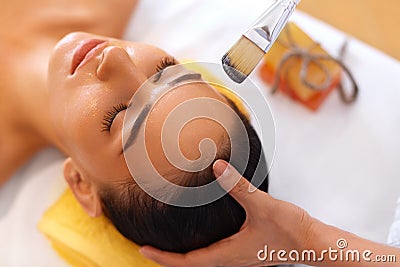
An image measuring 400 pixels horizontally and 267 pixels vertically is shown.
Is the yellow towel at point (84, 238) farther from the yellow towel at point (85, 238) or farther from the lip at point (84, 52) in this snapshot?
the lip at point (84, 52)

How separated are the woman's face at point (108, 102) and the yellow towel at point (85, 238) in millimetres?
117

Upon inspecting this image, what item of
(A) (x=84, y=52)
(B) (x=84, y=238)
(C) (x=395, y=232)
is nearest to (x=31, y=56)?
(A) (x=84, y=52)

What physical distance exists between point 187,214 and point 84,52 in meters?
0.29

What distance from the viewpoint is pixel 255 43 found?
0.70m

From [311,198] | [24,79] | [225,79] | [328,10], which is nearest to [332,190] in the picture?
[311,198]

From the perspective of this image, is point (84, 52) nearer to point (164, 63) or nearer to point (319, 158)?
point (164, 63)

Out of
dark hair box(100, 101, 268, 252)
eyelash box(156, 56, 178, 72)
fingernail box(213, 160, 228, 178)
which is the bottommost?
dark hair box(100, 101, 268, 252)

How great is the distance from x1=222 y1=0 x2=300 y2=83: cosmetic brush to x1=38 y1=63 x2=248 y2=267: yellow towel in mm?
130

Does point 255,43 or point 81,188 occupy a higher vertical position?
point 255,43

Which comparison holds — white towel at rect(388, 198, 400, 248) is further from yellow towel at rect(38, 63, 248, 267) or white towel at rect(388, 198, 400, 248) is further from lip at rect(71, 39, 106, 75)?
lip at rect(71, 39, 106, 75)

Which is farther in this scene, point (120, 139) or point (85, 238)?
point (85, 238)

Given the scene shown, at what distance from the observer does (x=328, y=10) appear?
129 cm

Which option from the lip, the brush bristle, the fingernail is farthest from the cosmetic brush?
the lip

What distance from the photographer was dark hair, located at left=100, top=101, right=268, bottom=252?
75 centimetres
